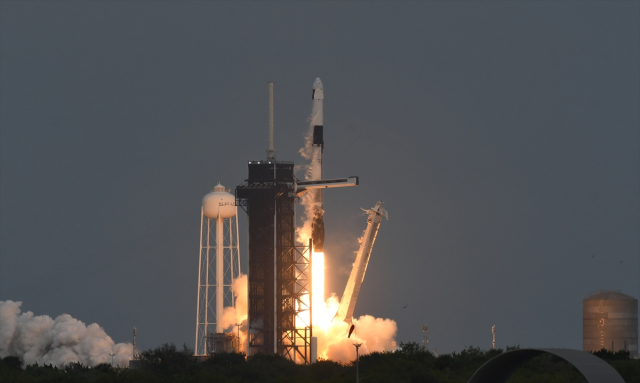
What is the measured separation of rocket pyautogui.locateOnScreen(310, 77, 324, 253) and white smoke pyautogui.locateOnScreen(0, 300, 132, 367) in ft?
81.8

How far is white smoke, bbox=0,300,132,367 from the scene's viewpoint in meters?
120

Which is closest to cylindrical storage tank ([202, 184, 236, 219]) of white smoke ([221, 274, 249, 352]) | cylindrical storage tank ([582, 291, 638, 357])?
white smoke ([221, 274, 249, 352])

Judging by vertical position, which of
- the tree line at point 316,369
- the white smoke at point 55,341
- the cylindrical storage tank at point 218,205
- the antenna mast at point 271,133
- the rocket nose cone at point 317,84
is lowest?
the tree line at point 316,369

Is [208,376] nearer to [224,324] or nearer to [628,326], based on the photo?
[224,324]

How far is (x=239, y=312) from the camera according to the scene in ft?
370

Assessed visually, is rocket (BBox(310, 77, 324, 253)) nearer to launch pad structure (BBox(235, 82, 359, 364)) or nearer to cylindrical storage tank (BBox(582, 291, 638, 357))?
launch pad structure (BBox(235, 82, 359, 364))

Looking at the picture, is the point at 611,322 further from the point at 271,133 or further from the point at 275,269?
the point at 271,133

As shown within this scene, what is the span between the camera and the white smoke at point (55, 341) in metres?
120

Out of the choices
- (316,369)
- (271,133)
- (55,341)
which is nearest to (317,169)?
(271,133)

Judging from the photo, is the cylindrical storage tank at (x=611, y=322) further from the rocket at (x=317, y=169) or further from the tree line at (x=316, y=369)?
the rocket at (x=317, y=169)

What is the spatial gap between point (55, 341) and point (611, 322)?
5706cm

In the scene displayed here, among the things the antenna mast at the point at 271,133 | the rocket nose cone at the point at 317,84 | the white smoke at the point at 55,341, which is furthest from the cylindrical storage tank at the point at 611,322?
the white smoke at the point at 55,341

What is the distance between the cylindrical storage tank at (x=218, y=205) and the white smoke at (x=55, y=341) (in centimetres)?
1769

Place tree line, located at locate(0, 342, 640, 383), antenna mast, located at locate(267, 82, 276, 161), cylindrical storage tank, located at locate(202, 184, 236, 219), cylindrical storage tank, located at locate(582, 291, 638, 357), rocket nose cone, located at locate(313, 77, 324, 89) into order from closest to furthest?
tree line, located at locate(0, 342, 640, 383) → antenna mast, located at locate(267, 82, 276, 161) → rocket nose cone, located at locate(313, 77, 324, 89) → cylindrical storage tank, located at locate(202, 184, 236, 219) → cylindrical storage tank, located at locate(582, 291, 638, 357)
